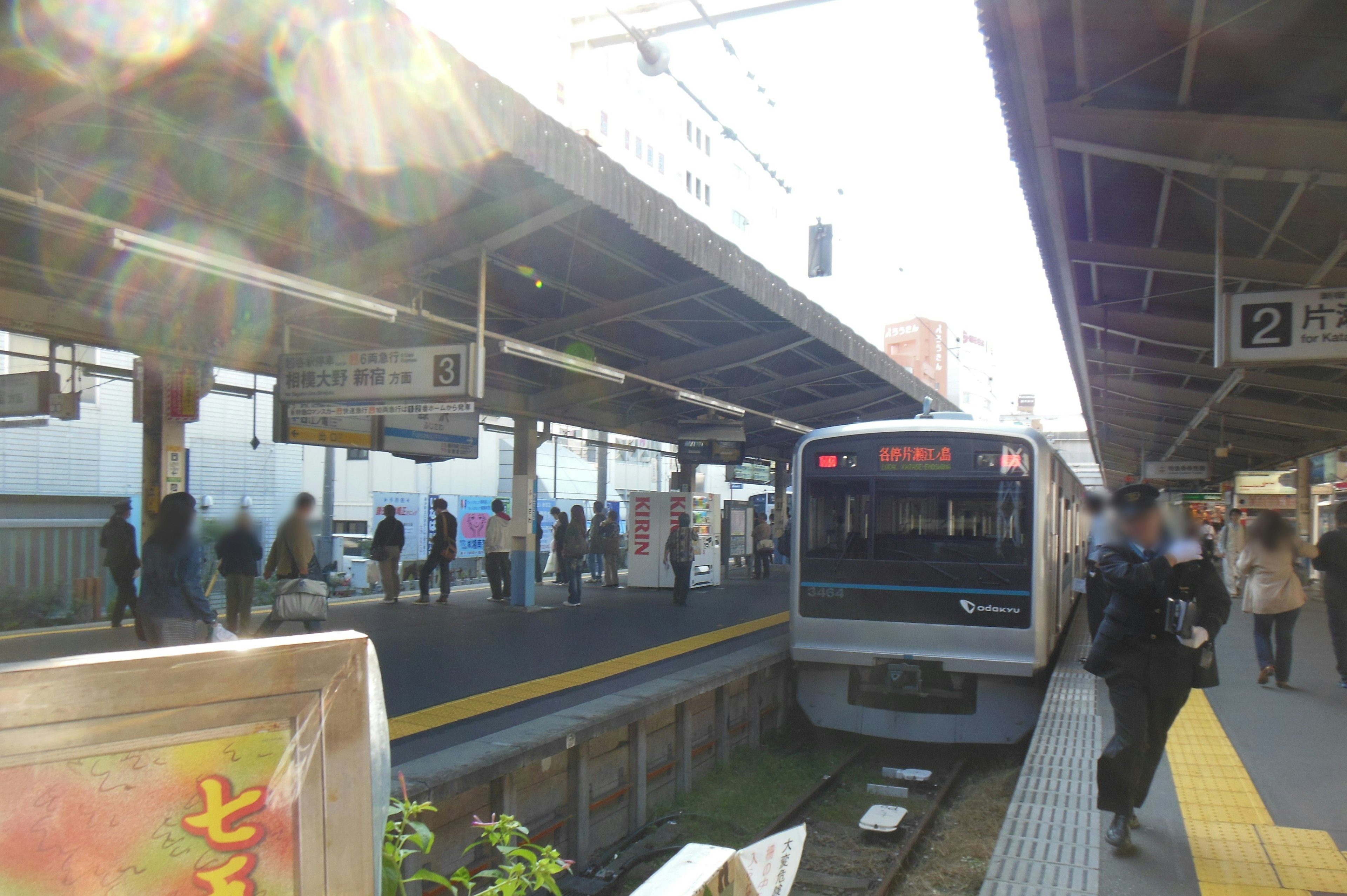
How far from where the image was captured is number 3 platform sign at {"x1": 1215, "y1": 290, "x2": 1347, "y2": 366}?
21.0ft

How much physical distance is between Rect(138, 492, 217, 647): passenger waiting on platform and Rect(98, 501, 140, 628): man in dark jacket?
4025 millimetres

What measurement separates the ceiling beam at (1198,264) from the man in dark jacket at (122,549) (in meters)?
9.49

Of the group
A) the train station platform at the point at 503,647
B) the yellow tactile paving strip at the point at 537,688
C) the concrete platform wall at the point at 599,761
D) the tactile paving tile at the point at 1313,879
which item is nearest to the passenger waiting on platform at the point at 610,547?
the train station platform at the point at 503,647

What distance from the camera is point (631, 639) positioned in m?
10.4

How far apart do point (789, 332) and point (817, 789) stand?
5433 millimetres

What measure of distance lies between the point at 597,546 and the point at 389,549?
185 inches

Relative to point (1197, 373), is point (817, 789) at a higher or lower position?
lower

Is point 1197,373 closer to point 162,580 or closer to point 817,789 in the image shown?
point 817,789

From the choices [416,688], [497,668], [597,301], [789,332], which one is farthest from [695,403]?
[416,688]

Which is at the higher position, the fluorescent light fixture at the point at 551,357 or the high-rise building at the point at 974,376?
the high-rise building at the point at 974,376

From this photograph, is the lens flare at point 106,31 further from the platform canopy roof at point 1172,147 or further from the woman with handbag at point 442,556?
the woman with handbag at point 442,556

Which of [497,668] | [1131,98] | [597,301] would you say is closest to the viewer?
[1131,98]

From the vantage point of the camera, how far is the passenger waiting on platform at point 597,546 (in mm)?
17359

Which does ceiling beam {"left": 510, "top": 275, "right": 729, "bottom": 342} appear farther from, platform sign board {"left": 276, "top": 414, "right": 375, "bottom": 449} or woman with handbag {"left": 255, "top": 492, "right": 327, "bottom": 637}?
woman with handbag {"left": 255, "top": 492, "right": 327, "bottom": 637}
